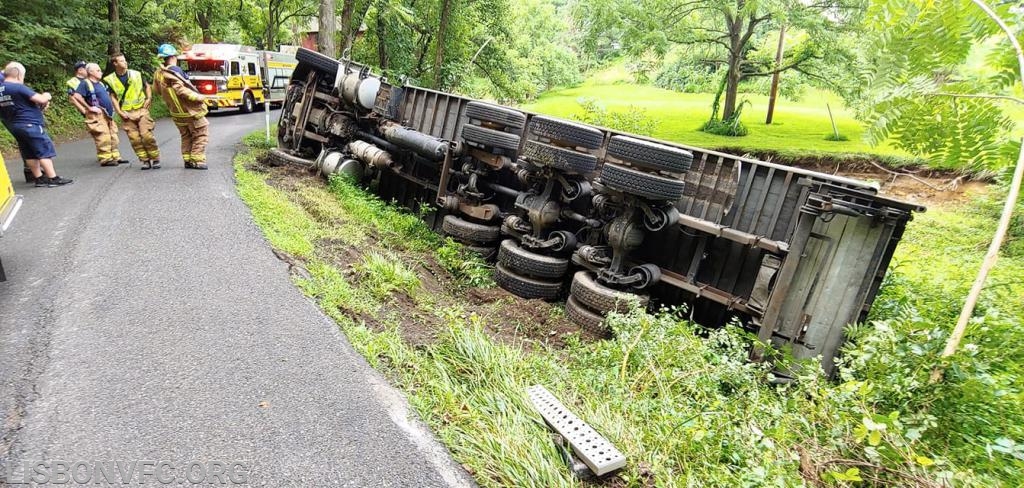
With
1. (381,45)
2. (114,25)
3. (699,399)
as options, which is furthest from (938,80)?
(114,25)

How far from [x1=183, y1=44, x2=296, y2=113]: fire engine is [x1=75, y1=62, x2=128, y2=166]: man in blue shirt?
10.5 metres

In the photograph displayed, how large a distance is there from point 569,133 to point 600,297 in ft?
6.42

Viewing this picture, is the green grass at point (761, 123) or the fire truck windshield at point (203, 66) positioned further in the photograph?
the fire truck windshield at point (203, 66)

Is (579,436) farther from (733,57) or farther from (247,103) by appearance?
(247,103)

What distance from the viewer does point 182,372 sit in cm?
317

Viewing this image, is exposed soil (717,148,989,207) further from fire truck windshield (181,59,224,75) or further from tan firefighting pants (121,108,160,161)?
fire truck windshield (181,59,224,75)

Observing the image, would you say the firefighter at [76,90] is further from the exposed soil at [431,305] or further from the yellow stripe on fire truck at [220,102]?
the yellow stripe on fire truck at [220,102]

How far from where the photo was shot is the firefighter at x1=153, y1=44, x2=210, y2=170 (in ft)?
26.2

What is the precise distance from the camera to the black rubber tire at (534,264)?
20.7 feet

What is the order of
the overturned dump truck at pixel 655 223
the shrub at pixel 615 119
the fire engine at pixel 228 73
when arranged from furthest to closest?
1. the fire engine at pixel 228 73
2. the shrub at pixel 615 119
3. the overturned dump truck at pixel 655 223

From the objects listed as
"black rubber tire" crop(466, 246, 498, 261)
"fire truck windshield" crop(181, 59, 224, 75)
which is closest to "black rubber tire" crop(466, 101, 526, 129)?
"black rubber tire" crop(466, 246, 498, 261)

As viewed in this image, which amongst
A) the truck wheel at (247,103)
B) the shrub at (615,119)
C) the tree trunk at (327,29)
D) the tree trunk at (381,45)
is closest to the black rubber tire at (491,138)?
the tree trunk at (327,29)

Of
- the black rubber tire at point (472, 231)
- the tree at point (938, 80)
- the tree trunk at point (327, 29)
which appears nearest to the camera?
the tree at point (938, 80)

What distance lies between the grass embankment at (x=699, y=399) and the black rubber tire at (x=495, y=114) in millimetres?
2759
